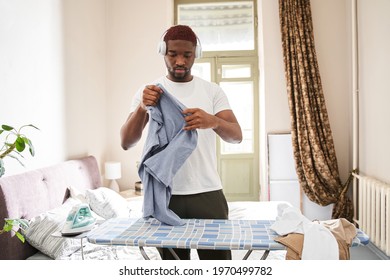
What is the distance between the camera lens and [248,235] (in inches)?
48.5

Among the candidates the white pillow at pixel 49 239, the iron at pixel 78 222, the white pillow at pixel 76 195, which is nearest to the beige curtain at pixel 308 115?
the white pillow at pixel 76 195

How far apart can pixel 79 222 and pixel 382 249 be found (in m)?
2.25

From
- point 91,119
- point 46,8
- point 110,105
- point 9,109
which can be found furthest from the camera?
point 110,105

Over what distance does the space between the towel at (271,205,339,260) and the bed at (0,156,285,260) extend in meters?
0.80

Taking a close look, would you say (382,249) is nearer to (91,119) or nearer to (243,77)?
(243,77)

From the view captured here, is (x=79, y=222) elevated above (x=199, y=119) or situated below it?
below

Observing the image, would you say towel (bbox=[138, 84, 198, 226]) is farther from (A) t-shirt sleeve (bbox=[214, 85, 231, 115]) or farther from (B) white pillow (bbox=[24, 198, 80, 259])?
(B) white pillow (bbox=[24, 198, 80, 259])

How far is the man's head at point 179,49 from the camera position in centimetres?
131

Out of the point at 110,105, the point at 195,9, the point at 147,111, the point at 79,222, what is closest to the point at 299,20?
the point at 195,9

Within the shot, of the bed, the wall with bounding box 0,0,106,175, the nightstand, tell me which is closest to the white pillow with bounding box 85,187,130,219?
the bed

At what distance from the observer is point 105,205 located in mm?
2395

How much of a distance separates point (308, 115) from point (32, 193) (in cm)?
248

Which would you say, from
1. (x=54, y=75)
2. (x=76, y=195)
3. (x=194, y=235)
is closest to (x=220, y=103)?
(x=194, y=235)

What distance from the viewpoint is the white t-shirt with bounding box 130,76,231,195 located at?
1.33m
